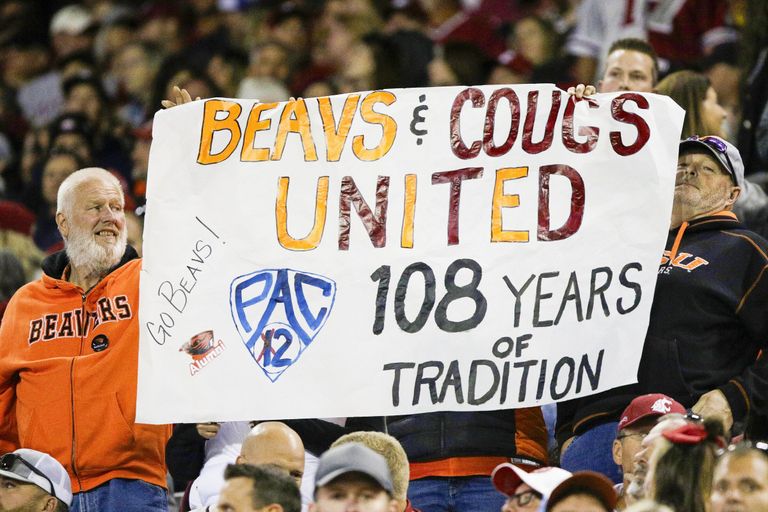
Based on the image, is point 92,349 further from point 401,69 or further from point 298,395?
point 401,69

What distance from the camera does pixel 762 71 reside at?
9344 mm

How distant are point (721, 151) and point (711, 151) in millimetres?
39

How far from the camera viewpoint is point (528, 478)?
6.07 metres

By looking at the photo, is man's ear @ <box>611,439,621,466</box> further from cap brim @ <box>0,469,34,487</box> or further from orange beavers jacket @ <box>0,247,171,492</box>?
cap brim @ <box>0,469,34,487</box>

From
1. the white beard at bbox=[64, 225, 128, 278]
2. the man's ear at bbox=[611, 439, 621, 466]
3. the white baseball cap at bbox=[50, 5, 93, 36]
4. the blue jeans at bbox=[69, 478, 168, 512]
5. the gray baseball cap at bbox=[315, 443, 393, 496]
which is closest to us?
the gray baseball cap at bbox=[315, 443, 393, 496]

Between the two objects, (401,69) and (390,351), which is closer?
(390,351)

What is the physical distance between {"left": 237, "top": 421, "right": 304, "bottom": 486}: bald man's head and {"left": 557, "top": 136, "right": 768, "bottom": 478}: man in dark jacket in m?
1.07

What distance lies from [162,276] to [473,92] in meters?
1.43

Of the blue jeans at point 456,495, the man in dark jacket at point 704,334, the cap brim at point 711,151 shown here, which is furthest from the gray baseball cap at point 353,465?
the cap brim at point 711,151

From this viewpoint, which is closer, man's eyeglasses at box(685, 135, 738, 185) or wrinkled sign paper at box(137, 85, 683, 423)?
wrinkled sign paper at box(137, 85, 683, 423)

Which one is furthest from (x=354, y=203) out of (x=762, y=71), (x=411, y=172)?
(x=762, y=71)

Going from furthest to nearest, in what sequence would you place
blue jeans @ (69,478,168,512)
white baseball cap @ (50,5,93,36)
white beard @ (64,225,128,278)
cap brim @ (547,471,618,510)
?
white baseball cap @ (50,5,93,36) < white beard @ (64,225,128,278) < blue jeans @ (69,478,168,512) < cap brim @ (547,471,618,510)

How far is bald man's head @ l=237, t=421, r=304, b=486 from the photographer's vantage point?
273 inches

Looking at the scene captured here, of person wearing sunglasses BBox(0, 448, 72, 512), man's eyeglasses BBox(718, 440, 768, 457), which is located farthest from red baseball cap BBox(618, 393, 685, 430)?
person wearing sunglasses BBox(0, 448, 72, 512)
